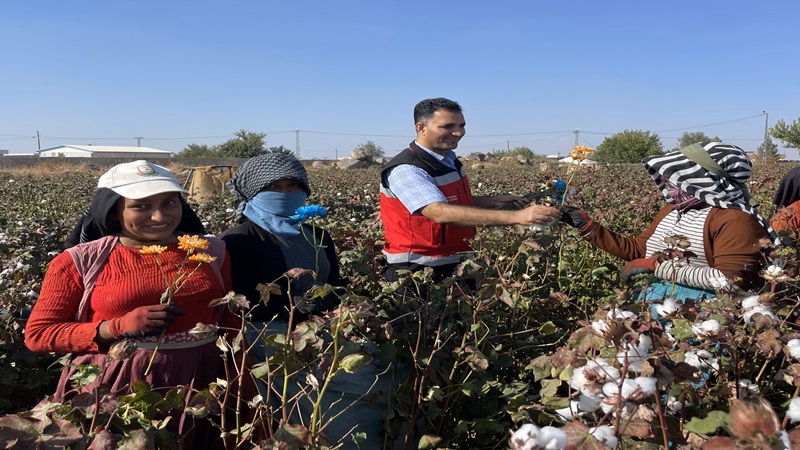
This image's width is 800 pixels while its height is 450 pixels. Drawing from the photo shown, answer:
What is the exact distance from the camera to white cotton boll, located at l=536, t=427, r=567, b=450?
0.89 meters

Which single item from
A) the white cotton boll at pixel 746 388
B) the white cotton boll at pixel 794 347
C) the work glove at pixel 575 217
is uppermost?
the work glove at pixel 575 217

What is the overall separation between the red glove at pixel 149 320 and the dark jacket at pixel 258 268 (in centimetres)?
51

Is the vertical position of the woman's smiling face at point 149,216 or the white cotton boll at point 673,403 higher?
the woman's smiling face at point 149,216

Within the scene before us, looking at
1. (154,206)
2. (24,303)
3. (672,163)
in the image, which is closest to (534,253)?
(672,163)

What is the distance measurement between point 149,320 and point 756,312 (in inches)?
54.0

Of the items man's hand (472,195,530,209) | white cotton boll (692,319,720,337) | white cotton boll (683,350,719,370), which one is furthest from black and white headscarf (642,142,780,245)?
white cotton boll (692,319,720,337)

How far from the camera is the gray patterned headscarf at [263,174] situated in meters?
2.25

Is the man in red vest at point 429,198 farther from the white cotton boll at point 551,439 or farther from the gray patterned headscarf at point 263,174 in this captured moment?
the white cotton boll at point 551,439

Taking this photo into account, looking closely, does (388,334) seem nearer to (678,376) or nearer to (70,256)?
(678,376)

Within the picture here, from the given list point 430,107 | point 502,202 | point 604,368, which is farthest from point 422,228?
point 604,368

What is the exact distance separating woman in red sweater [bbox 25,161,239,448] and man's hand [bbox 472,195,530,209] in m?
1.25

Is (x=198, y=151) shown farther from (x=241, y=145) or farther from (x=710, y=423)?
(x=710, y=423)

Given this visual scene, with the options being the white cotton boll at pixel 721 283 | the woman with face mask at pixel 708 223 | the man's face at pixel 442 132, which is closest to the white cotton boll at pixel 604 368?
the white cotton boll at pixel 721 283

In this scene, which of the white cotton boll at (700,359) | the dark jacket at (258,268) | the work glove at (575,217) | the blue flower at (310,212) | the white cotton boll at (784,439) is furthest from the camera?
the work glove at (575,217)
